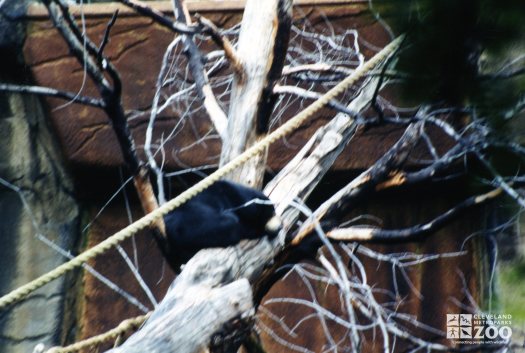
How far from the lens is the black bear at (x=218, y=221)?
2.64 m

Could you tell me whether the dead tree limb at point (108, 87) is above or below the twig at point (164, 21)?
below

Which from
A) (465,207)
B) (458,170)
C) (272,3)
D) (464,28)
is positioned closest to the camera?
(464,28)

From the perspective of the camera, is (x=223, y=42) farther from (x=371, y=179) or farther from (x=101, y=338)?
(x=101, y=338)

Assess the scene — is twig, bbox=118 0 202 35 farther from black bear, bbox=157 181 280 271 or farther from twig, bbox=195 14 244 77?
black bear, bbox=157 181 280 271

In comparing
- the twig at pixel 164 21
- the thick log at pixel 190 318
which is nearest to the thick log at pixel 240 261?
the thick log at pixel 190 318

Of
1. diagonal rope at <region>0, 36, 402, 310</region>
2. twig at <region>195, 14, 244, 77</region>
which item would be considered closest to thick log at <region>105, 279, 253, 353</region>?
diagonal rope at <region>0, 36, 402, 310</region>

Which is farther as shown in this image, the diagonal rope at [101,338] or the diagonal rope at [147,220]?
the diagonal rope at [101,338]

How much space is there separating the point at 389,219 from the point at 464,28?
3.18m

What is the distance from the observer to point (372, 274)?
4148 mm

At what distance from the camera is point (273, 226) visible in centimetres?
271

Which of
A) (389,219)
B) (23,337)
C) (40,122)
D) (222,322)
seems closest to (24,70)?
(40,122)

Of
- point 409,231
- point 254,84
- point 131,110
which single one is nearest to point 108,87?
point 254,84

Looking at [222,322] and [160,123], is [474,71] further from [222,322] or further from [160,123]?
[160,123]

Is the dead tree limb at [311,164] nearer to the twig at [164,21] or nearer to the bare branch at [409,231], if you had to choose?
the bare branch at [409,231]
